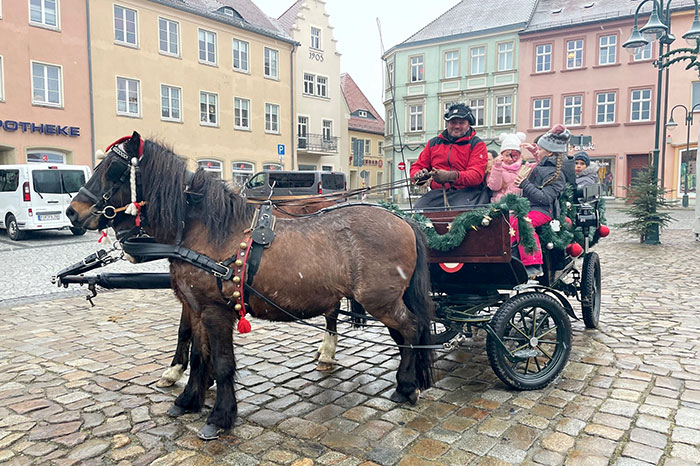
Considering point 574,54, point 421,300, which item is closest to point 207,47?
point 574,54

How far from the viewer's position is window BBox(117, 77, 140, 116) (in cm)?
2345

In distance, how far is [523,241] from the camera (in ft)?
13.5

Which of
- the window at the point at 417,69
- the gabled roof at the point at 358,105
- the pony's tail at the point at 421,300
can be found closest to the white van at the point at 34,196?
the pony's tail at the point at 421,300

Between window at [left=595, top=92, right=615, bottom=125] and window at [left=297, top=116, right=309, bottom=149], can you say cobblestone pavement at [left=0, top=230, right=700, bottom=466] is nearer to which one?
window at [left=297, top=116, right=309, bottom=149]

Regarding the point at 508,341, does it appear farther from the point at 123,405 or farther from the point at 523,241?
the point at 123,405

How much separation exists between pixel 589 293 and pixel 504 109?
3270 cm

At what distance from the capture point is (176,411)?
373 cm

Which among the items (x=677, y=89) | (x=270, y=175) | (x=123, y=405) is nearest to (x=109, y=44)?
(x=270, y=175)

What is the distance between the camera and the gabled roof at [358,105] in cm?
4962

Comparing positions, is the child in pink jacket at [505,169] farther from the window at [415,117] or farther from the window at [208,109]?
the window at [415,117]

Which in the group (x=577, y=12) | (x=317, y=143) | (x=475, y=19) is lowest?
(x=317, y=143)

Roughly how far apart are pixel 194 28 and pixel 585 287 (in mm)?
25372

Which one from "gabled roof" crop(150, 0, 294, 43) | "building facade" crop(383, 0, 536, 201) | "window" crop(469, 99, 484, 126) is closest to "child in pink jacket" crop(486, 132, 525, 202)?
"gabled roof" crop(150, 0, 294, 43)

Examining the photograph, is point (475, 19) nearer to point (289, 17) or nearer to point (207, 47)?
point (289, 17)
